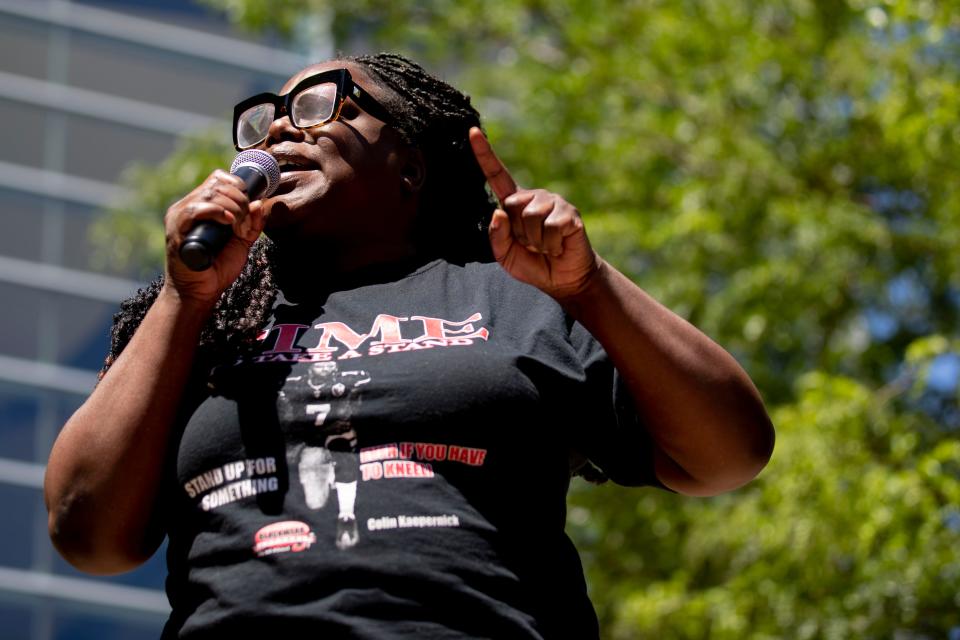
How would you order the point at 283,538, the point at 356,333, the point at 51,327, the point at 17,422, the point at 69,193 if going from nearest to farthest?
1. the point at 283,538
2. the point at 356,333
3. the point at 17,422
4. the point at 51,327
5. the point at 69,193

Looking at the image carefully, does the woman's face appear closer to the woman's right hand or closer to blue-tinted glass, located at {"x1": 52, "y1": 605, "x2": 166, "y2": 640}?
the woman's right hand

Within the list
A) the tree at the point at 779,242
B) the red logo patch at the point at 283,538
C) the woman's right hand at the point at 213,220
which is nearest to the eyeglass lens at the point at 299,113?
the woman's right hand at the point at 213,220

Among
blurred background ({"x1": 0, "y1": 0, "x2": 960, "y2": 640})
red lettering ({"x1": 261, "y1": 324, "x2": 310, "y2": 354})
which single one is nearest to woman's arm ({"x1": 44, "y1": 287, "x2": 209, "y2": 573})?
red lettering ({"x1": 261, "y1": 324, "x2": 310, "y2": 354})

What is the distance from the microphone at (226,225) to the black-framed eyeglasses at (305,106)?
169 millimetres

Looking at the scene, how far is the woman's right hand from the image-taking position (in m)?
2.18

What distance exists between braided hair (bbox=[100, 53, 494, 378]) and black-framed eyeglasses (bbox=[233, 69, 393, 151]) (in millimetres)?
75

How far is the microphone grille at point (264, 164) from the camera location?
7.97ft

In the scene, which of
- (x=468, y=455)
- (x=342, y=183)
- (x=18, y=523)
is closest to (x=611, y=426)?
(x=468, y=455)

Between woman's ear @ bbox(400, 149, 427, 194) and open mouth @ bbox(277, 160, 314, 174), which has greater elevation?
open mouth @ bbox(277, 160, 314, 174)

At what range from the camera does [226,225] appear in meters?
2.19

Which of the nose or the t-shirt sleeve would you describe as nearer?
the t-shirt sleeve

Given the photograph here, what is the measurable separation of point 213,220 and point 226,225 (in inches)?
0.8

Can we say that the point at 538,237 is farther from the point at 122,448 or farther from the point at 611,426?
the point at 122,448

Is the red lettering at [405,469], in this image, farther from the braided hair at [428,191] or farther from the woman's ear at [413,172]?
the woman's ear at [413,172]
